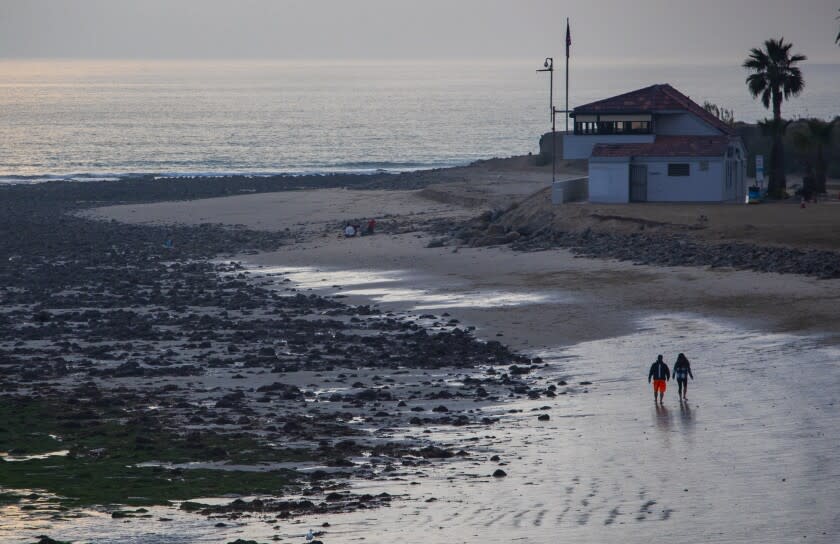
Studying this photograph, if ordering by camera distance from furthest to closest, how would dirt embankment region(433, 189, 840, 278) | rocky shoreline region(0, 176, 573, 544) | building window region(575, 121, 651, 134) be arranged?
building window region(575, 121, 651, 134) < dirt embankment region(433, 189, 840, 278) < rocky shoreline region(0, 176, 573, 544)

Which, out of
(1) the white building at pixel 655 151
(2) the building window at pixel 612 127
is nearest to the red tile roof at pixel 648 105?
(1) the white building at pixel 655 151

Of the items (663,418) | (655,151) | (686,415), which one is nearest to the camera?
(663,418)

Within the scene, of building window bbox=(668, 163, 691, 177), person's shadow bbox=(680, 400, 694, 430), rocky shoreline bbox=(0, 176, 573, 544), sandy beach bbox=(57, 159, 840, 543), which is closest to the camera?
sandy beach bbox=(57, 159, 840, 543)

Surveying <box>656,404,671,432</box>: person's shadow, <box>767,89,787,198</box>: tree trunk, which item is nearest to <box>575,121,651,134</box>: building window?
<box>767,89,787,198</box>: tree trunk

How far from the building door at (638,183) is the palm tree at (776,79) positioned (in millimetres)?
5679

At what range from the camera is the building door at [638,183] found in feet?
162

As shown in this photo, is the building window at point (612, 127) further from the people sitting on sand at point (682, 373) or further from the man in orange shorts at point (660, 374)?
the man in orange shorts at point (660, 374)

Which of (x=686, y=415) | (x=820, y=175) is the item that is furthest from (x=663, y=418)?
(x=820, y=175)

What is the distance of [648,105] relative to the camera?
5128cm

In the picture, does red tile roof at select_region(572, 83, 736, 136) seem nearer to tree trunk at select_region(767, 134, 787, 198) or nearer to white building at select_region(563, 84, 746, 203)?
white building at select_region(563, 84, 746, 203)

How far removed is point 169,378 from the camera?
26.0m

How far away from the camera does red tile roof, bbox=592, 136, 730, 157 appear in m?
48.7

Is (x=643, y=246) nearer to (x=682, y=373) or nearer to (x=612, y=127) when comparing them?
(x=612, y=127)

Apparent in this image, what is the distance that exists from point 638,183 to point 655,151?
1.45 m
